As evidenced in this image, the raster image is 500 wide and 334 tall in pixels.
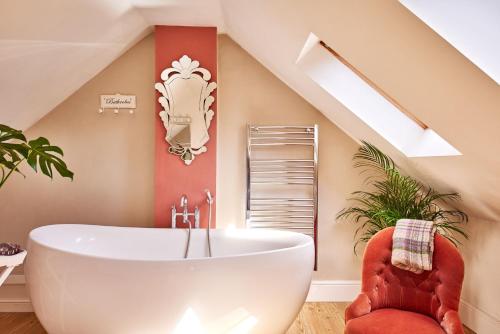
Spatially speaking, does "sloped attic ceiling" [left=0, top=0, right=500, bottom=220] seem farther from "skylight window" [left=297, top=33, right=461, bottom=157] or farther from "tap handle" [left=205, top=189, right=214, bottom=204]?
"tap handle" [left=205, top=189, right=214, bottom=204]

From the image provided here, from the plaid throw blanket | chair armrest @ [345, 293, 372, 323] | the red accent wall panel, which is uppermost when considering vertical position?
the red accent wall panel

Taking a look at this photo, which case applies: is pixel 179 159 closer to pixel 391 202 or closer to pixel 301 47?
pixel 301 47

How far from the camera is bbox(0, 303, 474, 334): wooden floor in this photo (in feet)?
10.6

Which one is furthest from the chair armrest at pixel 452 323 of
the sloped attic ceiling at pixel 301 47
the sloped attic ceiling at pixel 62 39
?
the sloped attic ceiling at pixel 62 39

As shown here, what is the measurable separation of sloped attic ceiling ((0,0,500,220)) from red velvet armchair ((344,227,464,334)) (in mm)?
587

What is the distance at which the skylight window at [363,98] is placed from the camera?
3135 mm

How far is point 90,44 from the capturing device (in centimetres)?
336

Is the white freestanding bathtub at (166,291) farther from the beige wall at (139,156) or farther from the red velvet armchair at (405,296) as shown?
the beige wall at (139,156)

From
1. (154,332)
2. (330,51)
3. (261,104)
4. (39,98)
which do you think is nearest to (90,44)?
(39,98)

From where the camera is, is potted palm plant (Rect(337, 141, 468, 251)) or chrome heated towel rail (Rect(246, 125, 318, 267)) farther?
chrome heated towel rail (Rect(246, 125, 318, 267))

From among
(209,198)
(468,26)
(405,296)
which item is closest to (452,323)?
(405,296)

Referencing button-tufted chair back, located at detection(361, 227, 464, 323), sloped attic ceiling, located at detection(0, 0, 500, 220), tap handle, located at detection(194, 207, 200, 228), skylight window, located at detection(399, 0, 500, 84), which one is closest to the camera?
skylight window, located at detection(399, 0, 500, 84)

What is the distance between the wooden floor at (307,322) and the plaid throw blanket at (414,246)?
1.04 meters

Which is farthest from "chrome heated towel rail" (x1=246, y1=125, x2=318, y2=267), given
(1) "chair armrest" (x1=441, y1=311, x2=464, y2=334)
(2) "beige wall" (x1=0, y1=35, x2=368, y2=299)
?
(1) "chair armrest" (x1=441, y1=311, x2=464, y2=334)
